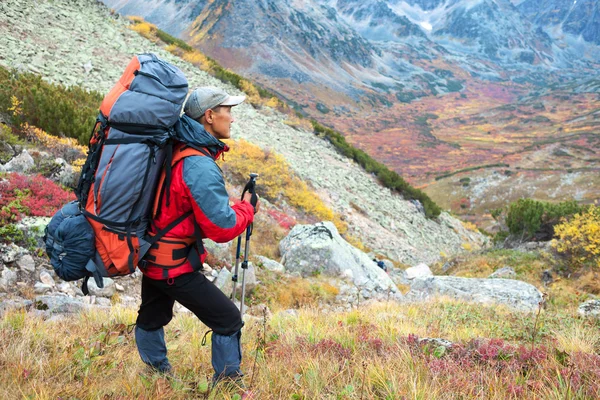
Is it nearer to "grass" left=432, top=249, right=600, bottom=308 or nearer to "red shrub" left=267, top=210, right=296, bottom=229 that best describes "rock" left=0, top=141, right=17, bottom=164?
"red shrub" left=267, top=210, right=296, bottom=229

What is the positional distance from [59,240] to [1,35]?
728 inches

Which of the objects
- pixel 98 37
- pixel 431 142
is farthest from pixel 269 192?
pixel 431 142

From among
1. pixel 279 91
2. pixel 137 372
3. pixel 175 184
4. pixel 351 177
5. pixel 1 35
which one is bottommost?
pixel 279 91

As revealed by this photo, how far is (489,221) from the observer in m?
37.9

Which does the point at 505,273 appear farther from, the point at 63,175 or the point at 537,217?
the point at 63,175

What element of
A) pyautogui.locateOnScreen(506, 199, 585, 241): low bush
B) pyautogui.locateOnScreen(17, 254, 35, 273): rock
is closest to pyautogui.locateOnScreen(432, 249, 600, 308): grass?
pyautogui.locateOnScreen(506, 199, 585, 241): low bush

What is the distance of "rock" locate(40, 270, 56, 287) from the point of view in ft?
16.8

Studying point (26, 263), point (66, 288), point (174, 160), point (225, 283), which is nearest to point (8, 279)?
point (26, 263)

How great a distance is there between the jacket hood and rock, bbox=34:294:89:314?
3.23 m

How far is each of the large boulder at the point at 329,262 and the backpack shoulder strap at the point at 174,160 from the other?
682 centimetres

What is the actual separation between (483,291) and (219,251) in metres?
5.59

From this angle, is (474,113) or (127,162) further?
(474,113)

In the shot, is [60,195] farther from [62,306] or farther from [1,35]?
[1,35]

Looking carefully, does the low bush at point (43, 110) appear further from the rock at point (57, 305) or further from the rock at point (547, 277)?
the rock at point (547, 277)
